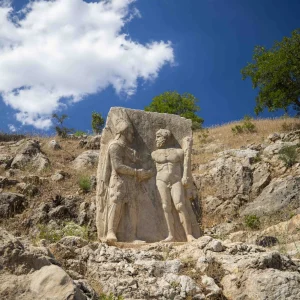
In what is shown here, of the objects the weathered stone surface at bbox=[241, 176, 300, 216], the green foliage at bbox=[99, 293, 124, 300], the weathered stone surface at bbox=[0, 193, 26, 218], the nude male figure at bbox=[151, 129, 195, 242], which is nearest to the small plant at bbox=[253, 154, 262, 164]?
the weathered stone surface at bbox=[241, 176, 300, 216]

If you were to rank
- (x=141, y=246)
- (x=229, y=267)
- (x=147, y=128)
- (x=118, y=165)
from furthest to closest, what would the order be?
(x=147, y=128), (x=118, y=165), (x=141, y=246), (x=229, y=267)

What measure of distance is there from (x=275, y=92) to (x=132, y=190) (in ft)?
54.0

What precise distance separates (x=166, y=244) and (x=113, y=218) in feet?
4.17

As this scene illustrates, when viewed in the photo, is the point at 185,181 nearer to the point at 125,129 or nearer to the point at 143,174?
the point at 143,174

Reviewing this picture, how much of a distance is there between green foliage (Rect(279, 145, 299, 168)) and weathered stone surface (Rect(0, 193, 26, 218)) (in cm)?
950

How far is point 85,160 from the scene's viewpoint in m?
19.3

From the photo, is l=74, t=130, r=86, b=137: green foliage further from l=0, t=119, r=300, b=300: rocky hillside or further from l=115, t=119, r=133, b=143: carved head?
l=115, t=119, r=133, b=143: carved head

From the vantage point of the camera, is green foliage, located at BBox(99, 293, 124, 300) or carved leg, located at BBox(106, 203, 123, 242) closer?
green foliage, located at BBox(99, 293, 124, 300)

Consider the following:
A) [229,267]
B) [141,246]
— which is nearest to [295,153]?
[141,246]

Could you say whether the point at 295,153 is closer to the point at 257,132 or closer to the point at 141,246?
the point at 257,132

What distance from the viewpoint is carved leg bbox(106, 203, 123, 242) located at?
28.5 ft

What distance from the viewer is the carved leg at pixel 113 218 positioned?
8695mm

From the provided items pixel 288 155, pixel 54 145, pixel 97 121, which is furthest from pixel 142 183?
pixel 97 121

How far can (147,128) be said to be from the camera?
989 cm
